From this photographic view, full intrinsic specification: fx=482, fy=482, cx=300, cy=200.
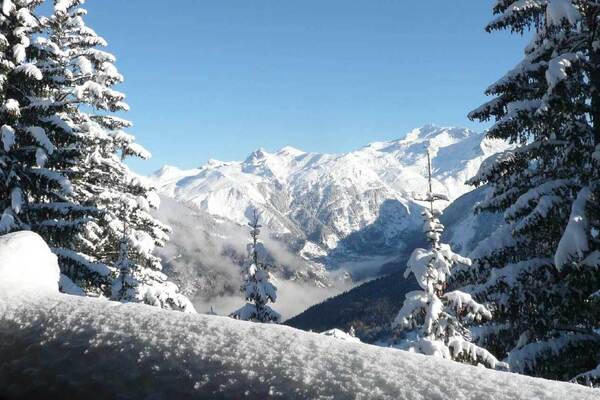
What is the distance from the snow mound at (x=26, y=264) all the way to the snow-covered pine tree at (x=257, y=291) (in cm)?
2075

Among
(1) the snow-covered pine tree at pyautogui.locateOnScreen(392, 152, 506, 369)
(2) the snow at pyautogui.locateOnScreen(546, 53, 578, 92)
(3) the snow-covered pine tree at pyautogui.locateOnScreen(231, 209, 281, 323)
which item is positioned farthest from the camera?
(3) the snow-covered pine tree at pyautogui.locateOnScreen(231, 209, 281, 323)

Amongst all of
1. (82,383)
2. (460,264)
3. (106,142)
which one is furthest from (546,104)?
(106,142)

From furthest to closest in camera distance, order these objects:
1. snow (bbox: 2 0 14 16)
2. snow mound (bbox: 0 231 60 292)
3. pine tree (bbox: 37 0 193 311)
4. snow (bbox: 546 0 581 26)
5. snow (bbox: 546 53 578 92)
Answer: pine tree (bbox: 37 0 193 311)
snow (bbox: 2 0 14 16)
snow (bbox: 546 53 578 92)
snow (bbox: 546 0 581 26)
snow mound (bbox: 0 231 60 292)

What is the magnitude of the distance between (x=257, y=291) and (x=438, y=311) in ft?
49.3

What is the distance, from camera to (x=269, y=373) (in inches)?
90.7

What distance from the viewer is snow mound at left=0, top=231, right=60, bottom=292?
13.0ft

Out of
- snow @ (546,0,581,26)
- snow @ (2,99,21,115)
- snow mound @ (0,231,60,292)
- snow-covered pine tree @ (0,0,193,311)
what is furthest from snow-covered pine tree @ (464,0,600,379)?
snow @ (2,99,21,115)

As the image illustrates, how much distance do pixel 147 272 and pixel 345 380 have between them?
18.3 metres

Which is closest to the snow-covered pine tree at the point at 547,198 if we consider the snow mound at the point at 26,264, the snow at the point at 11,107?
the snow mound at the point at 26,264

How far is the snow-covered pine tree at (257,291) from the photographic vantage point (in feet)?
83.6

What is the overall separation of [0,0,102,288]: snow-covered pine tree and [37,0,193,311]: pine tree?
2.19 ft

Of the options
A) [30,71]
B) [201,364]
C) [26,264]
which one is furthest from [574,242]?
[30,71]

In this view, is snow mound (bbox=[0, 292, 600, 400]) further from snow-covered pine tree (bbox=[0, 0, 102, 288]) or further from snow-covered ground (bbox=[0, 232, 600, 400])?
snow-covered pine tree (bbox=[0, 0, 102, 288])

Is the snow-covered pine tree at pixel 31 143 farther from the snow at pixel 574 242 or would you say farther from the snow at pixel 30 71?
the snow at pixel 574 242
